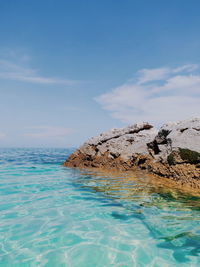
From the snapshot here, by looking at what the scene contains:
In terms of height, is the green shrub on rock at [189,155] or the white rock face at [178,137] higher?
the white rock face at [178,137]

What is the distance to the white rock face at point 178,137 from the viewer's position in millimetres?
8438

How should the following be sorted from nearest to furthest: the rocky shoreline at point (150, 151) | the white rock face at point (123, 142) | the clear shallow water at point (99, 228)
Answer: the clear shallow water at point (99, 228)
the rocky shoreline at point (150, 151)
the white rock face at point (123, 142)

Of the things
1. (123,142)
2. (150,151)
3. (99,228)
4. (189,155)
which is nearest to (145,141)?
(150,151)

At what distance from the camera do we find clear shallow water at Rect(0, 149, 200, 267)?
359cm

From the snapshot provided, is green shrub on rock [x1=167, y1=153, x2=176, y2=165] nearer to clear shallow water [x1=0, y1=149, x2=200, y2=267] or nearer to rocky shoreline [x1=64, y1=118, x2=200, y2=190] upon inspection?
rocky shoreline [x1=64, y1=118, x2=200, y2=190]

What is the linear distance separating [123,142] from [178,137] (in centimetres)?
433

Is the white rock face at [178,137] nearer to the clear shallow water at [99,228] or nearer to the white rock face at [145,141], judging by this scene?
the white rock face at [145,141]

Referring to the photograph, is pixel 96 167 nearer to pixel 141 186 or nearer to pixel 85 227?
pixel 141 186

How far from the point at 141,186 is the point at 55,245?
193 inches

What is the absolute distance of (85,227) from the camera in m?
4.76

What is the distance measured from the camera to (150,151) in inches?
436

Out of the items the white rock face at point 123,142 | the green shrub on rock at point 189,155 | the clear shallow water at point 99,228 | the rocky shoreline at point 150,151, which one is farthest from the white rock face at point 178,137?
the clear shallow water at point 99,228

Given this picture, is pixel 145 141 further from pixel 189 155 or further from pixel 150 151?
pixel 189 155

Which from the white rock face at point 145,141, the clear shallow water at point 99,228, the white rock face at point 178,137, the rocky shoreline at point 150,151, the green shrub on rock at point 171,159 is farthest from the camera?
the green shrub on rock at point 171,159
